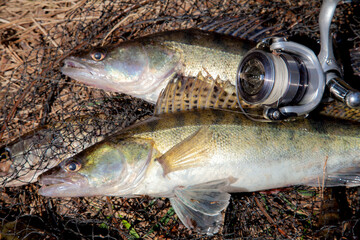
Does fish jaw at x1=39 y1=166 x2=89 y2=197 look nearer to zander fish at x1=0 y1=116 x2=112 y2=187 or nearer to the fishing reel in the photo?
zander fish at x1=0 y1=116 x2=112 y2=187

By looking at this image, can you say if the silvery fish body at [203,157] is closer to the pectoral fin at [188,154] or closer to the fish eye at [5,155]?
the pectoral fin at [188,154]

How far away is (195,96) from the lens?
282 cm

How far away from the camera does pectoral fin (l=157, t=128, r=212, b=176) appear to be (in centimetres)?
259

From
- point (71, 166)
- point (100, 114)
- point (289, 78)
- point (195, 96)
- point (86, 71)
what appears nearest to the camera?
point (289, 78)

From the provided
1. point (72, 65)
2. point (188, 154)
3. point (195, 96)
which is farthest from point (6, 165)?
point (195, 96)

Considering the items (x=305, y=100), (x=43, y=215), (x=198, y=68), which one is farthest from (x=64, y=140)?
(x=305, y=100)

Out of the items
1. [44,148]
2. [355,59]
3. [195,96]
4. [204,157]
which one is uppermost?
[355,59]

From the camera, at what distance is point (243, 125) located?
2.66m

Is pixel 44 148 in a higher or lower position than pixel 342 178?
lower

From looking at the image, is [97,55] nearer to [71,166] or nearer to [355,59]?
[71,166]

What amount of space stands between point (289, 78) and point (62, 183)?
2.03 metres

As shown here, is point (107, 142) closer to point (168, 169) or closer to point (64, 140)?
point (168, 169)

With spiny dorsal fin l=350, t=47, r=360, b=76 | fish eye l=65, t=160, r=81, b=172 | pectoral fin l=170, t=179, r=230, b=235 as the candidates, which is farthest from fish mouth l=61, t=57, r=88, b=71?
spiny dorsal fin l=350, t=47, r=360, b=76

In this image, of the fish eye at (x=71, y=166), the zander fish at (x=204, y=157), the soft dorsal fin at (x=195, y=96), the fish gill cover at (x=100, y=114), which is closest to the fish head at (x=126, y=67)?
the fish gill cover at (x=100, y=114)
